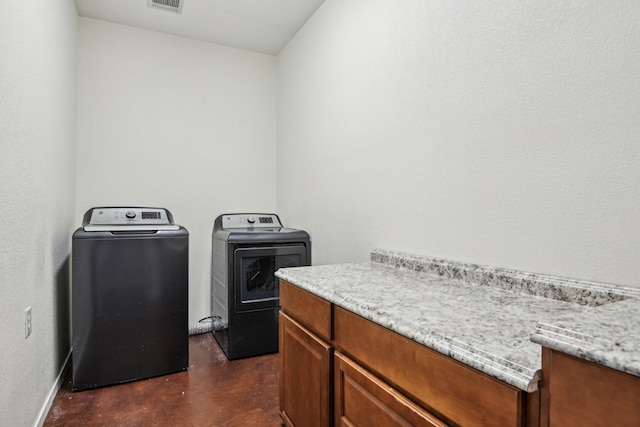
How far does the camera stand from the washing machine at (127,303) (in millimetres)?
2180

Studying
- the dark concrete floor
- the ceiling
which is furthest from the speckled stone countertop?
the ceiling

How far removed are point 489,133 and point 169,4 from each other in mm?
2506

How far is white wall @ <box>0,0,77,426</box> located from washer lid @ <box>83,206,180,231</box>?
0.57ft

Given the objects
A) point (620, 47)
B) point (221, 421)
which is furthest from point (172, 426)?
point (620, 47)

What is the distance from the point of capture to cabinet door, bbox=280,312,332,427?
1.33 meters

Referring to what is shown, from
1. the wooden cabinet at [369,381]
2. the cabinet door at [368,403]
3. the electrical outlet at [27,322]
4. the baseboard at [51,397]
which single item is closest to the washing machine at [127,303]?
the baseboard at [51,397]

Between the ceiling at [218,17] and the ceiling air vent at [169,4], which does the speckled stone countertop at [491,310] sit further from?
the ceiling air vent at [169,4]

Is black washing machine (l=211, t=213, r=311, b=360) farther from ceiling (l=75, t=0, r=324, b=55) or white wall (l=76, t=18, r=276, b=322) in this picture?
ceiling (l=75, t=0, r=324, b=55)

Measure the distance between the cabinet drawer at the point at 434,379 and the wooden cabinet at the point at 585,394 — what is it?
7 centimetres

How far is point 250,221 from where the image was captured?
10.7ft

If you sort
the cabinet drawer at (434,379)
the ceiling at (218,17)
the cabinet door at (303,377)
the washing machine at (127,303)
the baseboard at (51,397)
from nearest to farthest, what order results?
the cabinet drawer at (434,379), the cabinet door at (303,377), the baseboard at (51,397), the washing machine at (127,303), the ceiling at (218,17)

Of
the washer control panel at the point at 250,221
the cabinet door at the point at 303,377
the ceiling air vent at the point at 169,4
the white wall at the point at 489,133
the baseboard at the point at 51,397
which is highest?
the ceiling air vent at the point at 169,4

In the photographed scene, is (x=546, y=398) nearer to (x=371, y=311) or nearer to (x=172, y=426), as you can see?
(x=371, y=311)

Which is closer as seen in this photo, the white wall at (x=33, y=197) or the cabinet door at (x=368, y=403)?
the cabinet door at (x=368, y=403)
